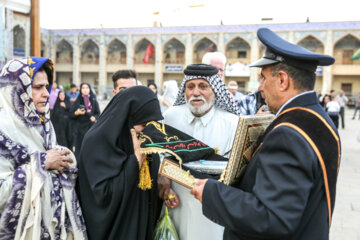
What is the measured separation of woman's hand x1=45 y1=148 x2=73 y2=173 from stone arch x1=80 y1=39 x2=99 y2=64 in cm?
3761

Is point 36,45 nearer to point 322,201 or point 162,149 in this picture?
point 162,149

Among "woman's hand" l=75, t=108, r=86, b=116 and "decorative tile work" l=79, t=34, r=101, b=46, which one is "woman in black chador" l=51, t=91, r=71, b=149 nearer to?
"woman's hand" l=75, t=108, r=86, b=116

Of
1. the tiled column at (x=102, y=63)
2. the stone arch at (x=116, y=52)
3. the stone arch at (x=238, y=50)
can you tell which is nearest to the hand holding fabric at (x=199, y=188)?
the stone arch at (x=238, y=50)

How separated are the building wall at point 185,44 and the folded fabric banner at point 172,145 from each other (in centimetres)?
2579

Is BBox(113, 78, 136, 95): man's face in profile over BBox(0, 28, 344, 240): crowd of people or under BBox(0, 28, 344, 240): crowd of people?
over

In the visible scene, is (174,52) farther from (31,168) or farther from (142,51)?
(31,168)

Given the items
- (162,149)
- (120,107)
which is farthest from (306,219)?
(120,107)

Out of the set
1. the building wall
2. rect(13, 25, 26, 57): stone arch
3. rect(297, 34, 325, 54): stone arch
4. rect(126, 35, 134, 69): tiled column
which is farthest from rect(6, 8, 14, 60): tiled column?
rect(126, 35, 134, 69): tiled column

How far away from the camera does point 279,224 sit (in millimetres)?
1143

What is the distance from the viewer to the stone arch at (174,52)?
Result: 35188 mm

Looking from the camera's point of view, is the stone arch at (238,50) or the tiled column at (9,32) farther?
the stone arch at (238,50)

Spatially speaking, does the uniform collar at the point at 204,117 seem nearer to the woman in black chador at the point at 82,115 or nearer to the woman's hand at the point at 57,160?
the woman's hand at the point at 57,160

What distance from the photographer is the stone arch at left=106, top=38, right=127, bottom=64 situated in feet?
121

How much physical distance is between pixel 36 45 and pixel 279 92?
2.97 metres
